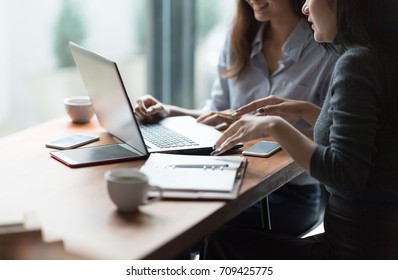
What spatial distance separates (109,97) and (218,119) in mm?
371

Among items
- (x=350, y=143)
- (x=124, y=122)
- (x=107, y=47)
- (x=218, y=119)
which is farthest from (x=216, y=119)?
(x=107, y=47)

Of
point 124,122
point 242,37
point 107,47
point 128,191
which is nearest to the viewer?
point 128,191

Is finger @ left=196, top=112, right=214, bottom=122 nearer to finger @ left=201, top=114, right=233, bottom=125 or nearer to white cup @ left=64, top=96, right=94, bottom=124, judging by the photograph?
finger @ left=201, top=114, right=233, bottom=125

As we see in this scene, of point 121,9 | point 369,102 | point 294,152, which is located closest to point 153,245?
point 294,152

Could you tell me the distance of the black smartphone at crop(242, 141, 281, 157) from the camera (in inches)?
59.2

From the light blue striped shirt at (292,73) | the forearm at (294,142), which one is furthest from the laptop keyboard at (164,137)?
the light blue striped shirt at (292,73)

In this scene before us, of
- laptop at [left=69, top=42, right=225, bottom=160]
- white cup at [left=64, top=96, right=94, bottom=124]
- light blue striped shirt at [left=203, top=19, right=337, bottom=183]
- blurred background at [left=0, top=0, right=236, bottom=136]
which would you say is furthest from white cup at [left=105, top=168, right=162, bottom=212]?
blurred background at [left=0, top=0, right=236, bottom=136]

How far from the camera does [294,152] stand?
131cm

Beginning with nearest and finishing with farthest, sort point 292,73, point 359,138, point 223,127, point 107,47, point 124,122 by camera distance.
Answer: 1. point 359,138
2. point 124,122
3. point 223,127
4. point 292,73
5. point 107,47

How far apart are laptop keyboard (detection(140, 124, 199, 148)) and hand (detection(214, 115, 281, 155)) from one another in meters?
0.12

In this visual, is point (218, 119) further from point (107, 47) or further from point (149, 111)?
point (107, 47)

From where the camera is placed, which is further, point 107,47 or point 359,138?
point 107,47

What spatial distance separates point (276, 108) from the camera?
165 cm

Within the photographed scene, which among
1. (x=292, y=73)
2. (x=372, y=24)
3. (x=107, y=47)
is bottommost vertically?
(x=107, y=47)
